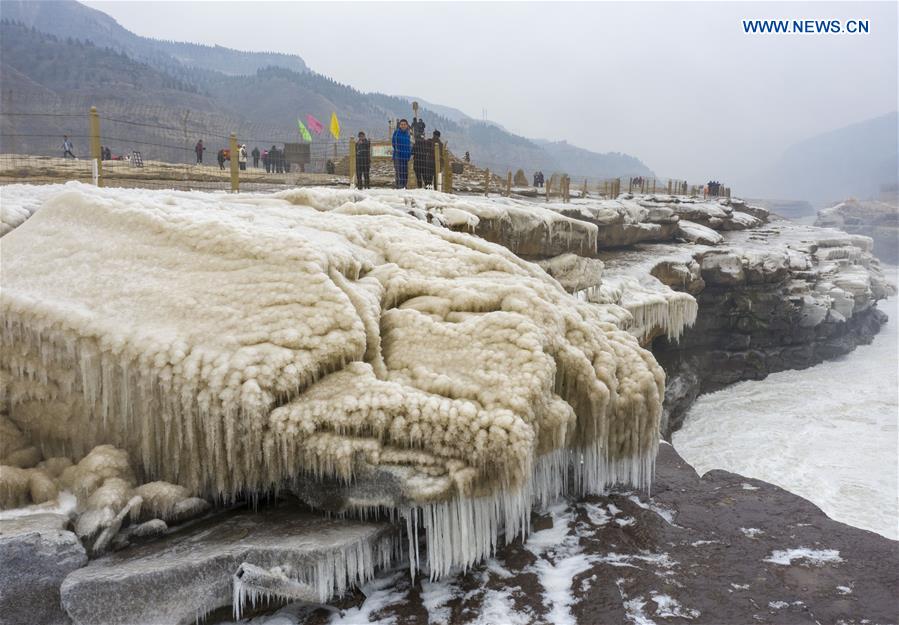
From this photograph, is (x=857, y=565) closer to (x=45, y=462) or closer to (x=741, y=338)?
(x=45, y=462)

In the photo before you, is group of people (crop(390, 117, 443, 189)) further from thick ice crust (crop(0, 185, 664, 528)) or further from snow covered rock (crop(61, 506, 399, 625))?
snow covered rock (crop(61, 506, 399, 625))

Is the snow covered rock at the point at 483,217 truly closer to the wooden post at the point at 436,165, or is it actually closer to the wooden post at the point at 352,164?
the wooden post at the point at 352,164

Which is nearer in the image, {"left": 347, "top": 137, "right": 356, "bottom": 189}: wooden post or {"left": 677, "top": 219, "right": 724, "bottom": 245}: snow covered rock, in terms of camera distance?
{"left": 347, "top": 137, "right": 356, "bottom": 189}: wooden post

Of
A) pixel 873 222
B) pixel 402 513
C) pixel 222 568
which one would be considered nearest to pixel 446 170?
pixel 402 513

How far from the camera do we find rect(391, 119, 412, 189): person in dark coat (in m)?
11.8

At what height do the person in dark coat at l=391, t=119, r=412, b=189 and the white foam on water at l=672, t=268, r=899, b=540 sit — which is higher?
the person in dark coat at l=391, t=119, r=412, b=189

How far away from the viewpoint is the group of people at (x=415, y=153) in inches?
472

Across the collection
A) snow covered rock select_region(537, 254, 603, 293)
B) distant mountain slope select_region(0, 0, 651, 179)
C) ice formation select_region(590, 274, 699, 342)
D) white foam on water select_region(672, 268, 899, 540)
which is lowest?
white foam on water select_region(672, 268, 899, 540)

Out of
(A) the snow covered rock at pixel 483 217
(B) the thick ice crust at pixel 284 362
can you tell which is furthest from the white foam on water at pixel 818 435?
(B) the thick ice crust at pixel 284 362

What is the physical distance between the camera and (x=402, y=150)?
1211 centimetres

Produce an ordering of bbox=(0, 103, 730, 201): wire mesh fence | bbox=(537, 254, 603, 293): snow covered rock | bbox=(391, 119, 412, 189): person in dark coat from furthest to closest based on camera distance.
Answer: bbox=(0, 103, 730, 201): wire mesh fence
bbox=(391, 119, 412, 189): person in dark coat
bbox=(537, 254, 603, 293): snow covered rock

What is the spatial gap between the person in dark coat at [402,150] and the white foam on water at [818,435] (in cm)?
831

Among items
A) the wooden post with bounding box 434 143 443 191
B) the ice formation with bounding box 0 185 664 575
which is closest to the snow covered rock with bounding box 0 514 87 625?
the ice formation with bounding box 0 185 664 575

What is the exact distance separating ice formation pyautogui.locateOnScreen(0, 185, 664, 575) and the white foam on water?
293 inches
